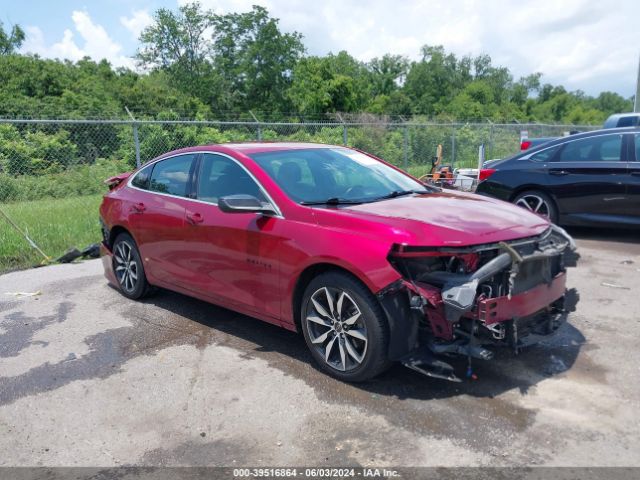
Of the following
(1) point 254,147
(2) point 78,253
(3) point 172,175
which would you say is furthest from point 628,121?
(2) point 78,253

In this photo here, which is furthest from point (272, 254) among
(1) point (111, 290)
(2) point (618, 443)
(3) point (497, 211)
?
(1) point (111, 290)

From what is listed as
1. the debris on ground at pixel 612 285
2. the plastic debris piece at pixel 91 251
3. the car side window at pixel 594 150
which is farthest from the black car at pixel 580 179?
the plastic debris piece at pixel 91 251

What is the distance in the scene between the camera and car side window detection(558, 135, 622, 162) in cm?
794

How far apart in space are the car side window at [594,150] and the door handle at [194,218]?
19.2 feet

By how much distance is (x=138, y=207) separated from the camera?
5648 millimetres

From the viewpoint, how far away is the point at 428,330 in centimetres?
367

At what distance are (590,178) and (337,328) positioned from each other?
5.71m

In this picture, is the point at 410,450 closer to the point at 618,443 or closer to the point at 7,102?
the point at 618,443

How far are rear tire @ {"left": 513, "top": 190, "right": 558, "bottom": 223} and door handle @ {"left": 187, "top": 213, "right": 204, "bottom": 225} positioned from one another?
5.22 m

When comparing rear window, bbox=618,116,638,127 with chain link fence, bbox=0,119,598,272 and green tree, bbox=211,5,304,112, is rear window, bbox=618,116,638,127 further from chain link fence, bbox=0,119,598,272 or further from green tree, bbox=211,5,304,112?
green tree, bbox=211,5,304,112

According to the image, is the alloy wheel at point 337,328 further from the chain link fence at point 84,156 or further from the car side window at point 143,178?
the chain link fence at point 84,156

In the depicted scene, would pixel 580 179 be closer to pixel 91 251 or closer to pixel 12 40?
pixel 91 251

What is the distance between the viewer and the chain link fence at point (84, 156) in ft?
28.7

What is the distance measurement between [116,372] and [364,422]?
78.7 inches
